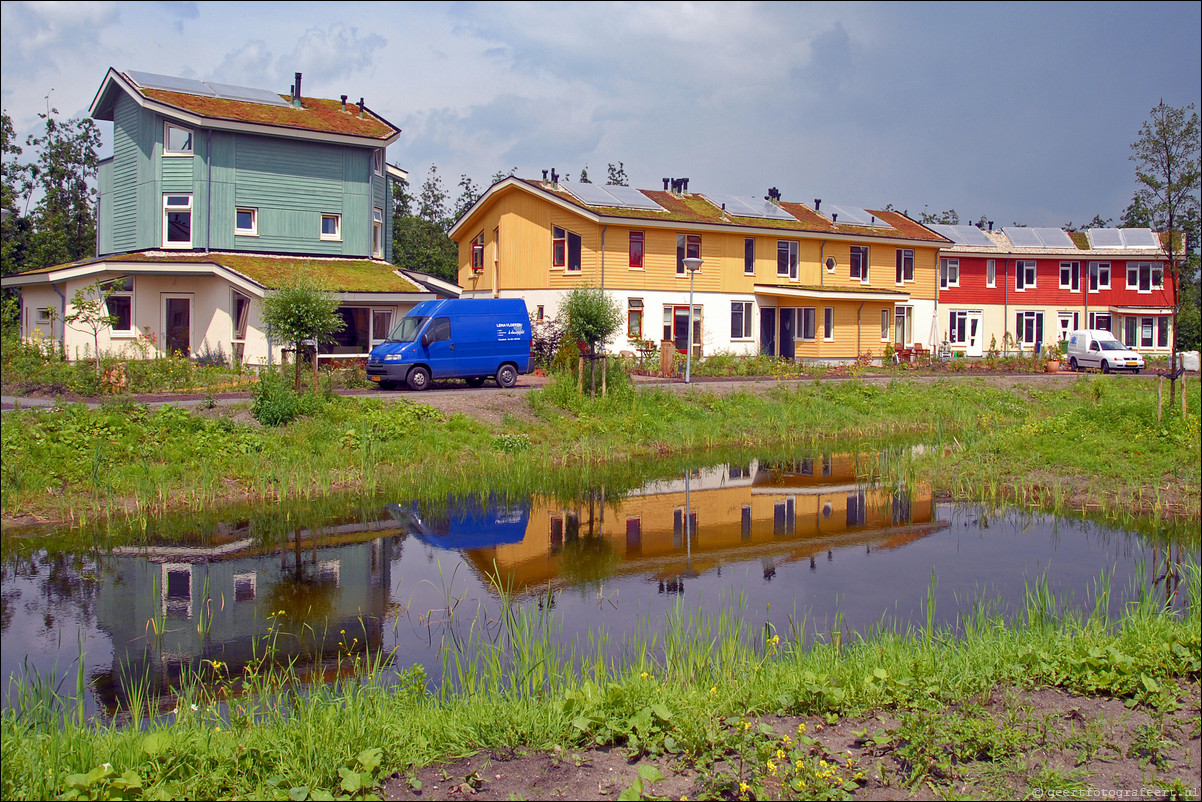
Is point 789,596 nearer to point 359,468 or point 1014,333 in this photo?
point 359,468

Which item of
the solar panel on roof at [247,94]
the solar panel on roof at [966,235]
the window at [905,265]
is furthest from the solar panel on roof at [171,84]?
the solar panel on roof at [966,235]

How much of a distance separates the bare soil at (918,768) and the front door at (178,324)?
27.3m

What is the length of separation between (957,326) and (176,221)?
122 ft

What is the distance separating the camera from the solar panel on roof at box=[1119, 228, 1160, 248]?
53.5 m

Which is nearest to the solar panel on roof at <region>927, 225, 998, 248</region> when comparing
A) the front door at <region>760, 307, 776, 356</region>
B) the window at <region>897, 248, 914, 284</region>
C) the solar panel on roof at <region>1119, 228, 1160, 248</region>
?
the window at <region>897, 248, 914, 284</region>

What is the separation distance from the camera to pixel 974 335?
51688 millimetres

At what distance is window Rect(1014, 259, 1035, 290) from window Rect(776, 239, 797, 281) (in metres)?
17.6

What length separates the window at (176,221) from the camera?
3150 cm

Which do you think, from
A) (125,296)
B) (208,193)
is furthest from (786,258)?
(125,296)

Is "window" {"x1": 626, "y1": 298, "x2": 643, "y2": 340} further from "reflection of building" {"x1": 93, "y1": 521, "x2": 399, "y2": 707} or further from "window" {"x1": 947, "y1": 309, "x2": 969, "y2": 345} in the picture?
"reflection of building" {"x1": 93, "y1": 521, "x2": 399, "y2": 707}

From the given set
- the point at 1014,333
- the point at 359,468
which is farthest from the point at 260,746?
the point at 1014,333

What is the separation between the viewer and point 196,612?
10125 millimetres

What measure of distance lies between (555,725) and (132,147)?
3272 centimetres

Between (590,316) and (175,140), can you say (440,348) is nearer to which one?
(590,316)
